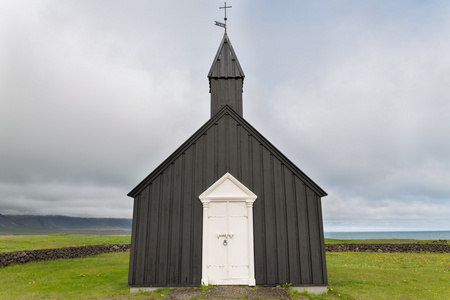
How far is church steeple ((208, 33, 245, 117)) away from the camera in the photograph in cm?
1312

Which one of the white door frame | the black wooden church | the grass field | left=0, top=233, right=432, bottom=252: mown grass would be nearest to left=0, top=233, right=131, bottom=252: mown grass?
left=0, top=233, right=432, bottom=252: mown grass

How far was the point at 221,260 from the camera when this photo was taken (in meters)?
9.59

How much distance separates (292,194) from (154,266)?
5.85 metres

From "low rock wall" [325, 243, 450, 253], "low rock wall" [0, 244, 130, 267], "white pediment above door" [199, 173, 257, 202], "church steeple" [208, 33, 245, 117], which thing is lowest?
"low rock wall" [325, 243, 450, 253]

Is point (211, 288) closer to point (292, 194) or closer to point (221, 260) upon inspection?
point (221, 260)

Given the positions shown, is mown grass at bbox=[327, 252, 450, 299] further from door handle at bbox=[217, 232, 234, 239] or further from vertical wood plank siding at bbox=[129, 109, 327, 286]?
door handle at bbox=[217, 232, 234, 239]

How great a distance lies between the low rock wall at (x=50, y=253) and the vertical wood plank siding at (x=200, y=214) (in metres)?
13.3

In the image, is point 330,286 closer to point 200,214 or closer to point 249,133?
point 200,214

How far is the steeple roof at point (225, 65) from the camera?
1344 centimetres

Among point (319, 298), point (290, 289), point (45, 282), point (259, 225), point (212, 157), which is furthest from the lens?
point (45, 282)

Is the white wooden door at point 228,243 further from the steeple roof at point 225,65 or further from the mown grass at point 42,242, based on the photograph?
the mown grass at point 42,242

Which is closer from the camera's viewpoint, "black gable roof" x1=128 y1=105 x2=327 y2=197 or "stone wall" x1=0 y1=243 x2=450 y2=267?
"black gable roof" x1=128 y1=105 x2=327 y2=197

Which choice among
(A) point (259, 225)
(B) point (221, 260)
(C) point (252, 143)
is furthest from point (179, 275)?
(C) point (252, 143)

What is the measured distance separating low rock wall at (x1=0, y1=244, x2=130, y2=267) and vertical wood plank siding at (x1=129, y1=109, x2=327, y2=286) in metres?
13.3
